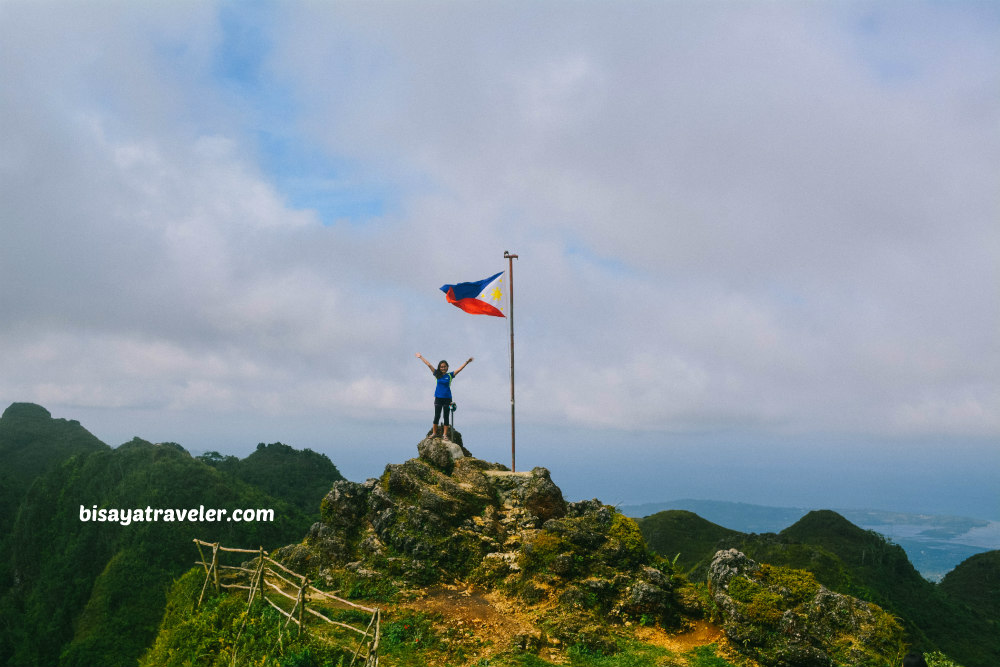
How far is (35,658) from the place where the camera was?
6769cm

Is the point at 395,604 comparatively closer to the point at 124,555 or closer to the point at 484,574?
the point at 484,574

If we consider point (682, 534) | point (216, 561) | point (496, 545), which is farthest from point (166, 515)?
point (682, 534)

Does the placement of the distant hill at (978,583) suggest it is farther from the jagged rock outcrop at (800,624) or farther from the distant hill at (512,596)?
the distant hill at (512,596)

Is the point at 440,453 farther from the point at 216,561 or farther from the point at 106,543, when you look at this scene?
the point at 106,543

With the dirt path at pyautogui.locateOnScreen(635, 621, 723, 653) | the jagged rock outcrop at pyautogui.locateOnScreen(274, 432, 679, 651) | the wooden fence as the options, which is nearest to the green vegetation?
the wooden fence

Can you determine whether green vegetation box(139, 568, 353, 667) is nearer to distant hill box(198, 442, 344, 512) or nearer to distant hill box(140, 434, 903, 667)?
distant hill box(140, 434, 903, 667)

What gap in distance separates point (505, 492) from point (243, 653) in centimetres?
1176

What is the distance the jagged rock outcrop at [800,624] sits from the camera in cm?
1491

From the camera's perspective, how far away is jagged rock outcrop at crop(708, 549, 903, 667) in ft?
48.9

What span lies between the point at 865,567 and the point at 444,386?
57.8 metres

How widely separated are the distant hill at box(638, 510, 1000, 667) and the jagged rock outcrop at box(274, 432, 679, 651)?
956 inches

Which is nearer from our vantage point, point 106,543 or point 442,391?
point 442,391

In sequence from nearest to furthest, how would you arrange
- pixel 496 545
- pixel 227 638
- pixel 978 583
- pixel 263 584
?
pixel 227 638
pixel 263 584
pixel 496 545
pixel 978 583

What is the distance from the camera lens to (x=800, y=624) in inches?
614
